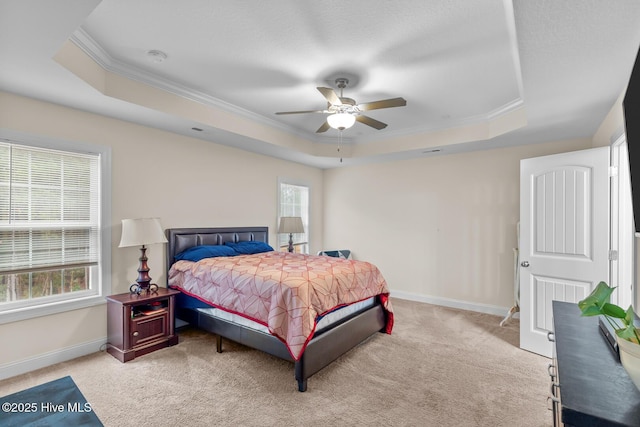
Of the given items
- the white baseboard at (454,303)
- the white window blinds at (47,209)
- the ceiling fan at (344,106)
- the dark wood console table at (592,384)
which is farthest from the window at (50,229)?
the white baseboard at (454,303)

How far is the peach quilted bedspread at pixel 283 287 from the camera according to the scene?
2.48m

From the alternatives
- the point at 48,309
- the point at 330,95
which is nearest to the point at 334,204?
the point at 330,95

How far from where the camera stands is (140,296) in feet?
10.5

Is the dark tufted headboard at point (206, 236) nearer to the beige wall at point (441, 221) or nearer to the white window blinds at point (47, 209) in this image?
the white window blinds at point (47, 209)

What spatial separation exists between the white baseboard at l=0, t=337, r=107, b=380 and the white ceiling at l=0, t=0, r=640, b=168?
2354 millimetres

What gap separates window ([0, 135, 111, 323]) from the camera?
8.93 feet

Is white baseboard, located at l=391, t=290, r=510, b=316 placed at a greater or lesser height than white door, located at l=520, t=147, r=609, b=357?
lesser

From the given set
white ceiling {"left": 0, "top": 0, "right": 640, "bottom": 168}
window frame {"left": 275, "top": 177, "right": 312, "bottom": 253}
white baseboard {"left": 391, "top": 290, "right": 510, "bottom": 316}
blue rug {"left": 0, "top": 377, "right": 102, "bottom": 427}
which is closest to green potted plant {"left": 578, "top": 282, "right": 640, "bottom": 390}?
white ceiling {"left": 0, "top": 0, "right": 640, "bottom": 168}

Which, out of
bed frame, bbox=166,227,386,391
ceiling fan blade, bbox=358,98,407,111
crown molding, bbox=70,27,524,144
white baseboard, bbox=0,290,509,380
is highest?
crown molding, bbox=70,27,524,144

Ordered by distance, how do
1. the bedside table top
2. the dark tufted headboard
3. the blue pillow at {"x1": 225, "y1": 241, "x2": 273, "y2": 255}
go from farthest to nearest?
the blue pillow at {"x1": 225, "y1": 241, "x2": 273, "y2": 255} < the dark tufted headboard < the bedside table top

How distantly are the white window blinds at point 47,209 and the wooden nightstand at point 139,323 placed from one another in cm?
61

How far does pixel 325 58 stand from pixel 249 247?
274cm

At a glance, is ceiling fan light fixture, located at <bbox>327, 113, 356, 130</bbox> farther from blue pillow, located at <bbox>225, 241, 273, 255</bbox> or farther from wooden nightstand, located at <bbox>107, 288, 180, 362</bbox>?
wooden nightstand, located at <bbox>107, 288, 180, 362</bbox>

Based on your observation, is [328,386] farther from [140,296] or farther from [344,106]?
[344,106]
